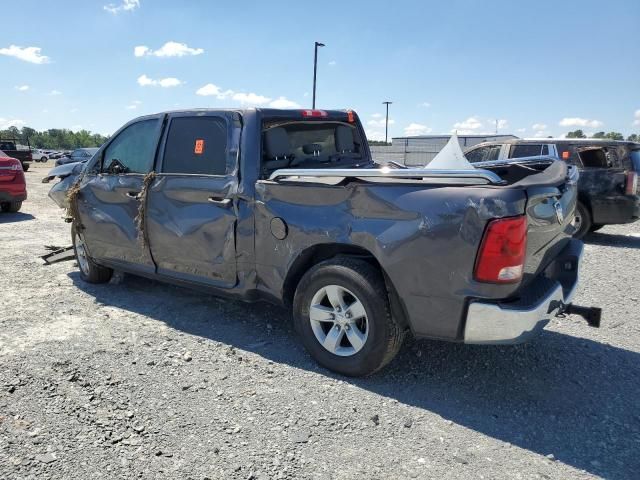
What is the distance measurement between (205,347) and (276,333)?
0.61 metres

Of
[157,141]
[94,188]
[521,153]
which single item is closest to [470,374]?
[157,141]

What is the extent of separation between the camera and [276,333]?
166 inches

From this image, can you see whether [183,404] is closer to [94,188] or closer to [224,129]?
[224,129]

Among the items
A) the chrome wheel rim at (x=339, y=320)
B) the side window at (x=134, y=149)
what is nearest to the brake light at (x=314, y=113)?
the side window at (x=134, y=149)

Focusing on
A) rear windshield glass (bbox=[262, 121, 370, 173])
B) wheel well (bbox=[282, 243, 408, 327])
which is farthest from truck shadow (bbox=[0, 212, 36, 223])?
wheel well (bbox=[282, 243, 408, 327])

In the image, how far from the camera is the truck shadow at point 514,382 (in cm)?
277

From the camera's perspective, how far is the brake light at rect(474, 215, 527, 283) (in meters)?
Answer: 2.74

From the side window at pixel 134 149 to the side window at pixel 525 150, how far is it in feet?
23.2

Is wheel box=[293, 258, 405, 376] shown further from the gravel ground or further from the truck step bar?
the truck step bar

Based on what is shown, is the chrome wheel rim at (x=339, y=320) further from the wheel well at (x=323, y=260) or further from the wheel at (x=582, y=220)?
the wheel at (x=582, y=220)

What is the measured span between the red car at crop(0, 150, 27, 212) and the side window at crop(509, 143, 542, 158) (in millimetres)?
10082

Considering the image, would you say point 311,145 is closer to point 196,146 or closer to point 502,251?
point 196,146

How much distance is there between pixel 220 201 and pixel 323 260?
98 centimetres

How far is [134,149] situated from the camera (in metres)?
4.80
